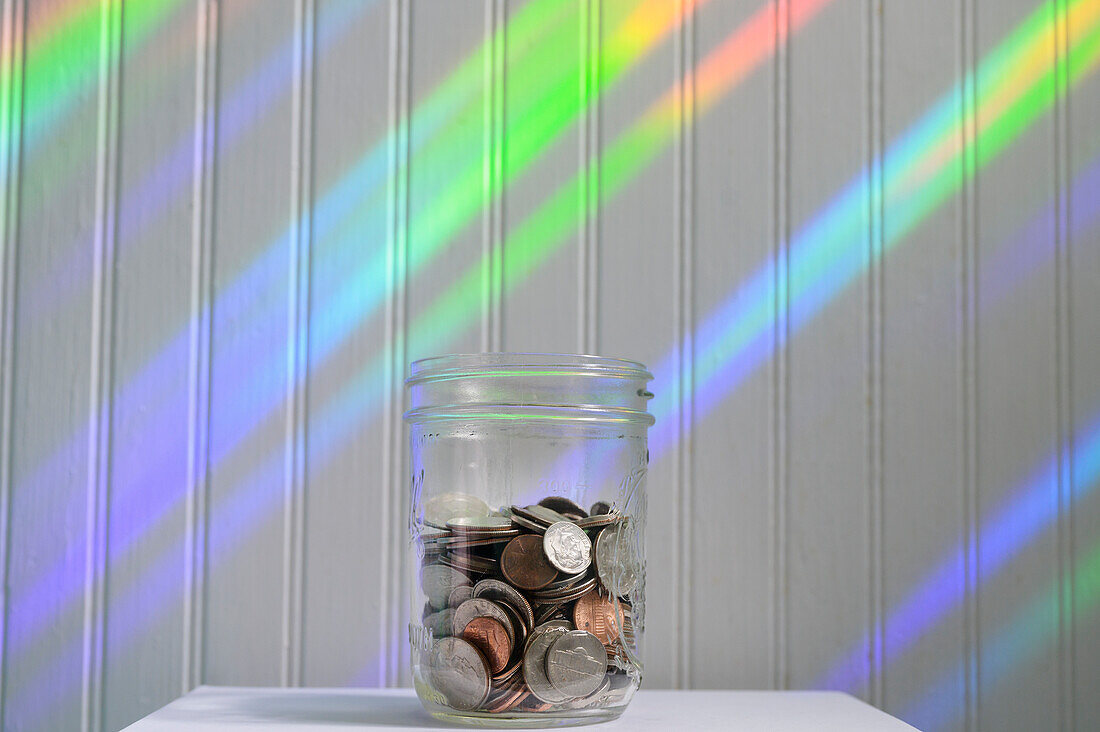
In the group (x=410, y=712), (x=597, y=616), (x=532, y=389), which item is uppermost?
(x=532, y=389)

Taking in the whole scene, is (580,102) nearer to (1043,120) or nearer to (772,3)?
(772,3)

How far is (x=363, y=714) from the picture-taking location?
3.18 ft

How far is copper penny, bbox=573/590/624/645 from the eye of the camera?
2.93ft

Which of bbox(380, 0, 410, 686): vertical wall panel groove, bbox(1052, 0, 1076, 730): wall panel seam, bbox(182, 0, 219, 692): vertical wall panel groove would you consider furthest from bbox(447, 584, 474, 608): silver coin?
bbox(1052, 0, 1076, 730): wall panel seam

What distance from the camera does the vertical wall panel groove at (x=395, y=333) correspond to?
1158mm

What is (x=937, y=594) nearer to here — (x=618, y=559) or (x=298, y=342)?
(x=618, y=559)

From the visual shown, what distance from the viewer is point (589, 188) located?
1196 millimetres

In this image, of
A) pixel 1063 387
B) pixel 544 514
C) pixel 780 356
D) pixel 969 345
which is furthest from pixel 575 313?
pixel 1063 387

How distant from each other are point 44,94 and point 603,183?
2.06 feet

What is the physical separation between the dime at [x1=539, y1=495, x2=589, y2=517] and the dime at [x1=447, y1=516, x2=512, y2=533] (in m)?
0.04

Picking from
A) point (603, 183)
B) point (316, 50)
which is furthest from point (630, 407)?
point (316, 50)

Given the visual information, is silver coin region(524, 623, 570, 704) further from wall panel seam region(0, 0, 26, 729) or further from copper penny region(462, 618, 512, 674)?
wall panel seam region(0, 0, 26, 729)

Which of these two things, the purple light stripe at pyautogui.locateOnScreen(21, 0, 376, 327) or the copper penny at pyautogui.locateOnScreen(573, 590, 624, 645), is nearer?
the copper penny at pyautogui.locateOnScreen(573, 590, 624, 645)

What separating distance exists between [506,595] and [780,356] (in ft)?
1.51
